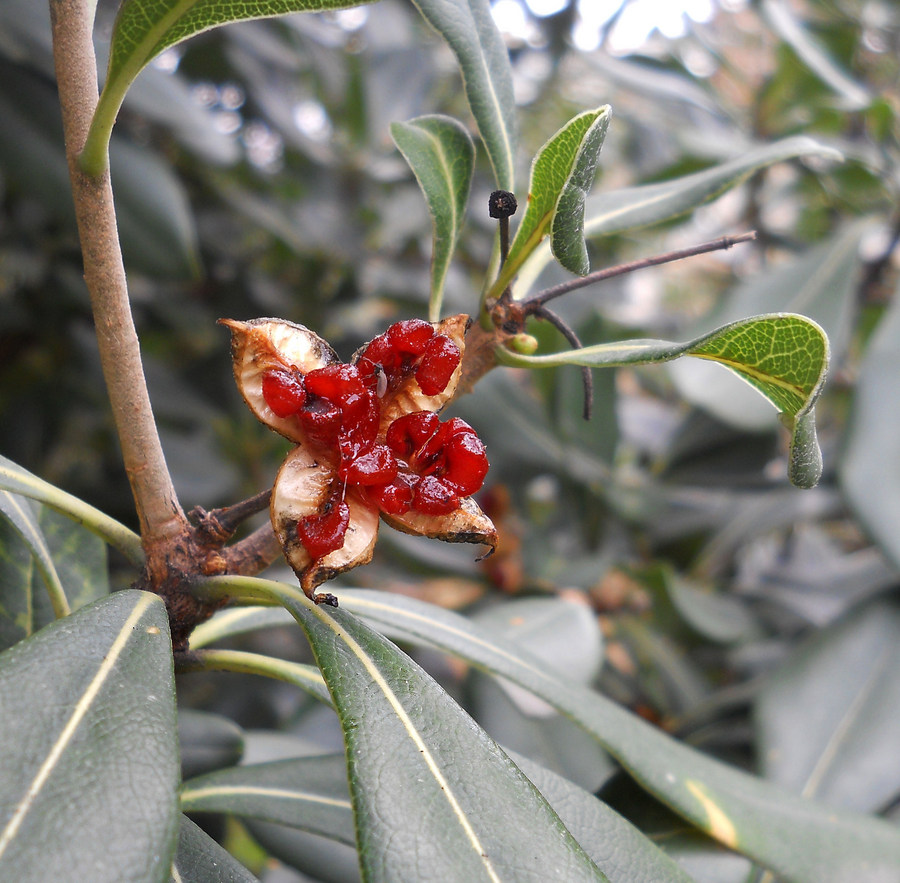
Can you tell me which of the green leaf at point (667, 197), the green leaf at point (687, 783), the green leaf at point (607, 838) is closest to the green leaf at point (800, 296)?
the green leaf at point (667, 197)

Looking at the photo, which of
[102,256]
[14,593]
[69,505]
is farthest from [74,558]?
[102,256]

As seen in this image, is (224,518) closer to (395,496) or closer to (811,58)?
(395,496)

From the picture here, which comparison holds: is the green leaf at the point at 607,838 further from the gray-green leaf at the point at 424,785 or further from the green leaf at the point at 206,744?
the green leaf at the point at 206,744

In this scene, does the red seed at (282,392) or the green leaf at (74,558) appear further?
the green leaf at (74,558)

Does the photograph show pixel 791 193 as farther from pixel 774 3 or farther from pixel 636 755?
pixel 636 755

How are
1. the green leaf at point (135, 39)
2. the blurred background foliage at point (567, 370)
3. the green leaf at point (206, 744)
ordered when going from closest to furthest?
the green leaf at point (135, 39) → the green leaf at point (206, 744) → the blurred background foliage at point (567, 370)

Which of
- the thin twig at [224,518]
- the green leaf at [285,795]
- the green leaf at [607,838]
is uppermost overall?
the thin twig at [224,518]
